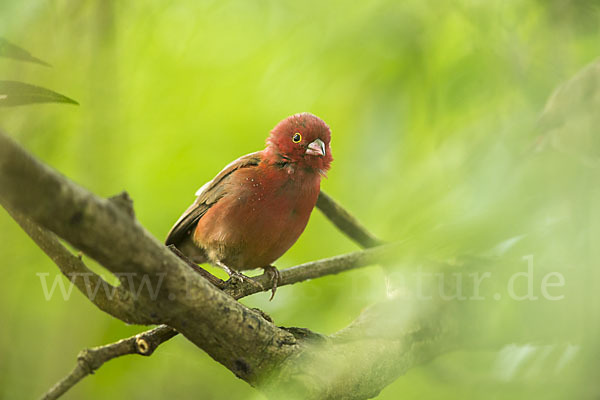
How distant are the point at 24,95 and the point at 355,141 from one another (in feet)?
7.64

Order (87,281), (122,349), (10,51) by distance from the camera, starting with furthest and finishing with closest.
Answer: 1. (122,349)
2. (87,281)
3. (10,51)

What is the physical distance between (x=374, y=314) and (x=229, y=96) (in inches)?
60.7

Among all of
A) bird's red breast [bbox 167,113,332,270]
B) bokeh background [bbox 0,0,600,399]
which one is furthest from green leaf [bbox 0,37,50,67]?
bird's red breast [bbox 167,113,332,270]

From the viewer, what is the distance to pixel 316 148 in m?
3.33

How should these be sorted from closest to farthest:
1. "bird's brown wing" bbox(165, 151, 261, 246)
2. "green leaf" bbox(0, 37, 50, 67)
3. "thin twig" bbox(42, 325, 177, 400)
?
"green leaf" bbox(0, 37, 50, 67), "thin twig" bbox(42, 325, 177, 400), "bird's brown wing" bbox(165, 151, 261, 246)

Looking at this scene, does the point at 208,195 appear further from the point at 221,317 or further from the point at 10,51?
the point at 10,51

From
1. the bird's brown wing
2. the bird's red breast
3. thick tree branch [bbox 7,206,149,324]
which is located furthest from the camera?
the bird's brown wing

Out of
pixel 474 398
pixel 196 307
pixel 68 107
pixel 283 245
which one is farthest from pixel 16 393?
pixel 474 398

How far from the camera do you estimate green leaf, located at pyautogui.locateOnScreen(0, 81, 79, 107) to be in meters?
1.25

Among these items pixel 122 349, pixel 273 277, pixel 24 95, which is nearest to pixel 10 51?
pixel 24 95

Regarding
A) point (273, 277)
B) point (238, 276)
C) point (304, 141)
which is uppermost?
point (304, 141)

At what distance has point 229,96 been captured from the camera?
3.53m

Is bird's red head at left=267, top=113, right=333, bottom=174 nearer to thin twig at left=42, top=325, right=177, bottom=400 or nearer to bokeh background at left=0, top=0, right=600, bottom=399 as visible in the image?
bokeh background at left=0, top=0, right=600, bottom=399

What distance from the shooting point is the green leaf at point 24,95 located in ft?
4.11
